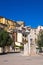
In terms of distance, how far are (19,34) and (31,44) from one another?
45329 millimetres

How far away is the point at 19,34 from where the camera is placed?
296 ft

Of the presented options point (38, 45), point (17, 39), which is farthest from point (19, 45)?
point (38, 45)

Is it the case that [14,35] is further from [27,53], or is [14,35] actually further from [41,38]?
[27,53]

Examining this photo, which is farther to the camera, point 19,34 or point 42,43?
point 19,34

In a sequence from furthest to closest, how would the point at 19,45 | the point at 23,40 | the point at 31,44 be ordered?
the point at 23,40 → the point at 19,45 → the point at 31,44

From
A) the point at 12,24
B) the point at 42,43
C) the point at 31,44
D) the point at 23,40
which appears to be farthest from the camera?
the point at 12,24

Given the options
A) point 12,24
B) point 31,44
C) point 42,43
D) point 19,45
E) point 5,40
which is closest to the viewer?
point 31,44

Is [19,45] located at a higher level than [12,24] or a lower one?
lower

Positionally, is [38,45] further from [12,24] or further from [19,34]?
[12,24]

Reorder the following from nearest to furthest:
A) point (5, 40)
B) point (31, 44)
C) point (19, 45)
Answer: point (31, 44), point (5, 40), point (19, 45)

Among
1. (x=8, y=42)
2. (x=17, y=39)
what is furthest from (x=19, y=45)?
(x=8, y=42)

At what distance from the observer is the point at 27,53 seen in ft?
151

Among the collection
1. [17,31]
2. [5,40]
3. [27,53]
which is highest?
[17,31]

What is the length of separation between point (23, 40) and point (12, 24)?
85.2ft
